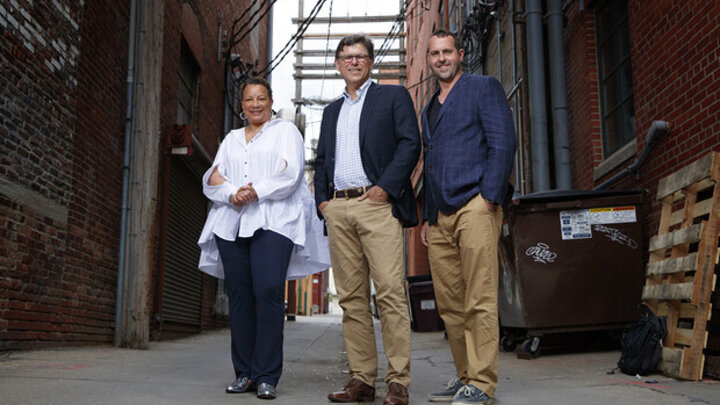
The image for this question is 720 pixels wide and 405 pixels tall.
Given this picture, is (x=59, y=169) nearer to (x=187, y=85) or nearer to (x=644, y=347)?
(x=187, y=85)

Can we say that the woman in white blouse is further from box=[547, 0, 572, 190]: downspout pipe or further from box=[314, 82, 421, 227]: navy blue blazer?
box=[547, 0, 572, 190]: downspout pipe

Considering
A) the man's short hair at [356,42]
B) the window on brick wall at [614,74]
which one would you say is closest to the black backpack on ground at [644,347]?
the man's short hair at [356,42]

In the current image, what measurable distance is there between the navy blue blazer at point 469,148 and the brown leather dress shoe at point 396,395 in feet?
3.04

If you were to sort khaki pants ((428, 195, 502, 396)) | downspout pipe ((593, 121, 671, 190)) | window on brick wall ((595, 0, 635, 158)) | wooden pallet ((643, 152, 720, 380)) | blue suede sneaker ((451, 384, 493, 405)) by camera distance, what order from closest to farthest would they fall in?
blue suede sneaker ((451, 384, 493, 405)), khaki pants ((428, 195, 502, 396)), wooden pallet ((643, 152, 720, 380)), downspout pipe ((593, 121, 671, 190)), window on brick wall ((595, 0, 635, 158))

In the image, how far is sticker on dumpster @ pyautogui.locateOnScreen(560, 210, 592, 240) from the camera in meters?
6.06

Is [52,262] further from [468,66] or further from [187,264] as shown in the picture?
[468,66]

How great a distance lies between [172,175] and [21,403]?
259 inches

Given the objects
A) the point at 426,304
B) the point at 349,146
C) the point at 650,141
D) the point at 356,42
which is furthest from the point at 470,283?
the point at 426,304

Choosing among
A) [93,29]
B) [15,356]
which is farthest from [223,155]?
[93,29]

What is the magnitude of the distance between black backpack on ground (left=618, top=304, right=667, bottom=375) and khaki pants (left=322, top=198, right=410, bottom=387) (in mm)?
1936

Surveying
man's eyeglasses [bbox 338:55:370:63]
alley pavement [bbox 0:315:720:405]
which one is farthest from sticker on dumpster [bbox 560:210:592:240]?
man's eyeglasses [bbox 338:55:370:63]

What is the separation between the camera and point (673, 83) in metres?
5.74

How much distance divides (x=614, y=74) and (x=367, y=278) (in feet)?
16.5

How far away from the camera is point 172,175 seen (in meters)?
9.48
